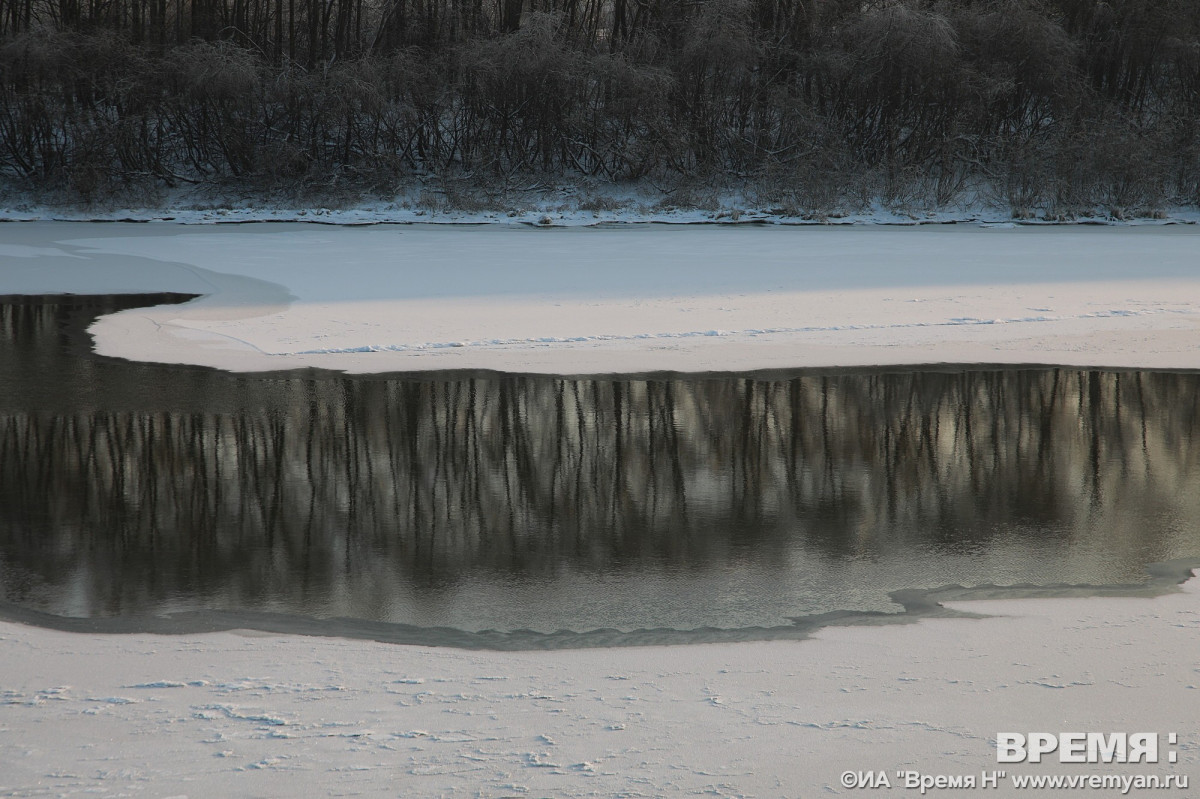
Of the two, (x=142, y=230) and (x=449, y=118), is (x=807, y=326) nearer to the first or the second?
(x=142, y=230)

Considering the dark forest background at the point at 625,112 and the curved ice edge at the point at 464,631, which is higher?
the dark forest background at the point at 625,112

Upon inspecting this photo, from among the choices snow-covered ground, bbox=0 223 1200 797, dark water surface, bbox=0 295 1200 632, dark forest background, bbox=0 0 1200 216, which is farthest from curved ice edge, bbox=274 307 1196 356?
dark forest background, bbox=0 0 1200 216

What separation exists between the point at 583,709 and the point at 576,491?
2.27 meters

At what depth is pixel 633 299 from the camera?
11.3 m

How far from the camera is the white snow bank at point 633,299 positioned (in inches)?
344

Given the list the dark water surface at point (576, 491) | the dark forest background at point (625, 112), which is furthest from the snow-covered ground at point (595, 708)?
the dark forest background at point (625, 112)

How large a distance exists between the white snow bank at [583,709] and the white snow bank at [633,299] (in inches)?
182

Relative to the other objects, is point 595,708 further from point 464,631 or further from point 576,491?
point 576,491

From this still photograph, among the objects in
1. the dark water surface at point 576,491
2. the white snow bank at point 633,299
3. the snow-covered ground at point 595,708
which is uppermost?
the snow-covered ground at point 595,708

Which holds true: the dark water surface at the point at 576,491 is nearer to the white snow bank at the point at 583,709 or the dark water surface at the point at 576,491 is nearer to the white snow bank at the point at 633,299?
the white snow bank at the point at 583,709

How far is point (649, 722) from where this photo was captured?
10.5 ft

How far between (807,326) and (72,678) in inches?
287

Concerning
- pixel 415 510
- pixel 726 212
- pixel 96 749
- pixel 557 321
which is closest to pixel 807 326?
pixel 557 321

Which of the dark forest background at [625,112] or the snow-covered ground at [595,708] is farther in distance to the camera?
the dark forest background at [625,112]
